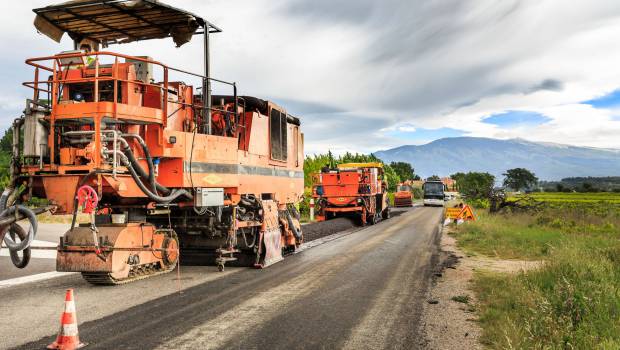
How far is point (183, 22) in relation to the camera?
9180mm

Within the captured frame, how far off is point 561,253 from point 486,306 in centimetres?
356

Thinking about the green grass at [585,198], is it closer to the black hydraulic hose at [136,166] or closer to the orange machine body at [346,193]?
the orange machine body at [346,193]

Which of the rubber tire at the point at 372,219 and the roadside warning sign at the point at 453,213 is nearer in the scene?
the roadside warning sign at the point at 453,213

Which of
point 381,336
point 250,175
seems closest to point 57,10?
point 250,175

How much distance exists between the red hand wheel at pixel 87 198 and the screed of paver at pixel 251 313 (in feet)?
8.41

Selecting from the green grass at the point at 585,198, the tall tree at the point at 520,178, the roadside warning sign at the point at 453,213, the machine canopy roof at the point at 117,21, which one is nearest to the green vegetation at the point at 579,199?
the green grass at the point at 585,198

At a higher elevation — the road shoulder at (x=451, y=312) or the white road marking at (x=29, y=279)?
the white road marking at (x=29, y=279)

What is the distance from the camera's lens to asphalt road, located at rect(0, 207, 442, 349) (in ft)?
17.2

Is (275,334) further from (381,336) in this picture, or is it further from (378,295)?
(378,295)

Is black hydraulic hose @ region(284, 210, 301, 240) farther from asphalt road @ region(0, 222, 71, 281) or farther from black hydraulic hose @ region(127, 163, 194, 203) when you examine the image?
asphalt road @ region(0, 222, 71, 281)

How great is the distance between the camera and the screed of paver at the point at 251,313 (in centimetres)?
517

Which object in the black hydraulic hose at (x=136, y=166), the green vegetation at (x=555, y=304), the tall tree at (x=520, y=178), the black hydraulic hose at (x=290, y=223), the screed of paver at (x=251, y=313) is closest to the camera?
the green vegetation at (x=555, y=304)

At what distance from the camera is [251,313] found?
6.36 metres

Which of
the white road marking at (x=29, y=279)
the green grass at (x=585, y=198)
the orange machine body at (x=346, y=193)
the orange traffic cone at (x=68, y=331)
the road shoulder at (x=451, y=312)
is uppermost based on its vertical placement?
the orange machine body at (x=346, y=193)
